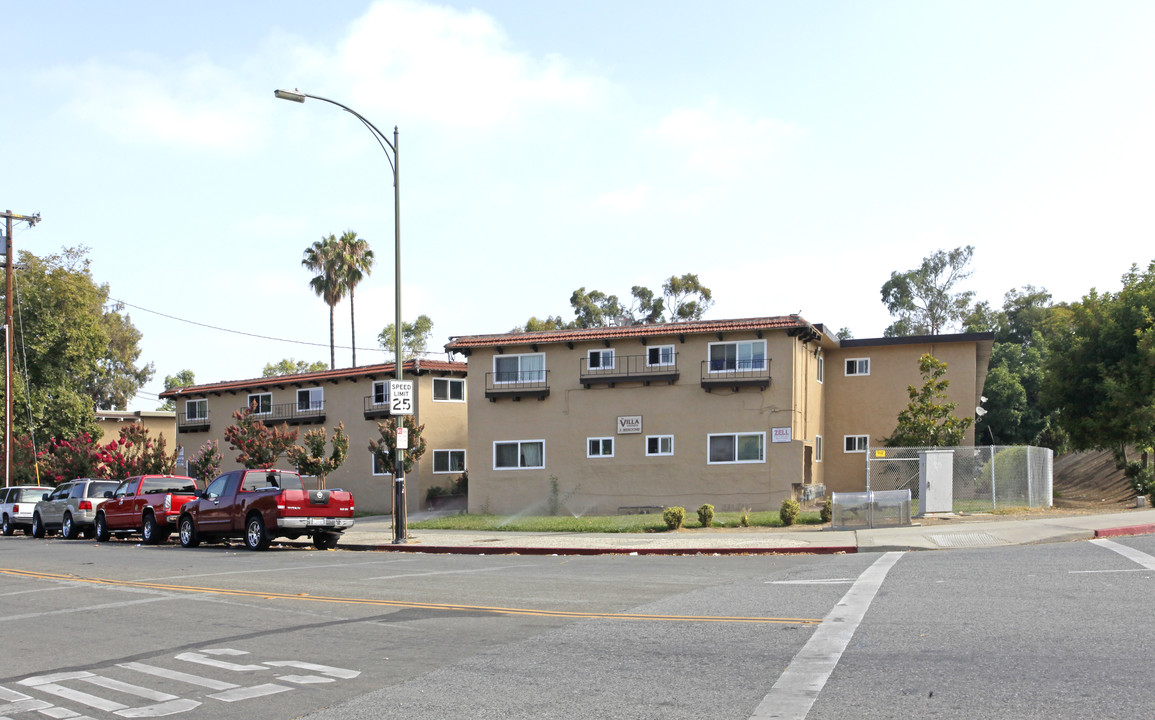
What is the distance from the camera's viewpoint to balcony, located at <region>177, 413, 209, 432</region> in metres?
46.8

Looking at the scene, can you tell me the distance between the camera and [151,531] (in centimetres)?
2545

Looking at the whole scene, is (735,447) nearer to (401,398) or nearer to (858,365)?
(858,365)

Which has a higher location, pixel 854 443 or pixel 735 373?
pixel 735 373

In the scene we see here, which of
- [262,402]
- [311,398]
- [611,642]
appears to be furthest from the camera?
[262,402]

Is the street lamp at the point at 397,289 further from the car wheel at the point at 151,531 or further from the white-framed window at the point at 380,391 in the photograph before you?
the white-framed window at the point at 380,391

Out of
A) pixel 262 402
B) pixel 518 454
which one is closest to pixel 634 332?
pixel 518 454

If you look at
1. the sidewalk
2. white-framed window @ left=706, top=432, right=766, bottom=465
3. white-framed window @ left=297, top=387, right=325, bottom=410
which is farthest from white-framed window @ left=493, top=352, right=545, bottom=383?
the sidewalk

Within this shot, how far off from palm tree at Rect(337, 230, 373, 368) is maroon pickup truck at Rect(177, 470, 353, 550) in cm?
3535

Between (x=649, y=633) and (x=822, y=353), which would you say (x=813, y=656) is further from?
(x=822, y=353)

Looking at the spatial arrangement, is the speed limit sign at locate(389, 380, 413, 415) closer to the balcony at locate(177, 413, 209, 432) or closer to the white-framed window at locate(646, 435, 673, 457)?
the white-framed window at locate(646, 435, 673, 457)

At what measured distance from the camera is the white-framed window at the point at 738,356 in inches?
1307

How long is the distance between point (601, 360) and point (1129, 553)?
71.1ft

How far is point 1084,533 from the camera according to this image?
60.6ft

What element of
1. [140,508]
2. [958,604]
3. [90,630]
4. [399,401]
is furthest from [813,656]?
[140,508]
